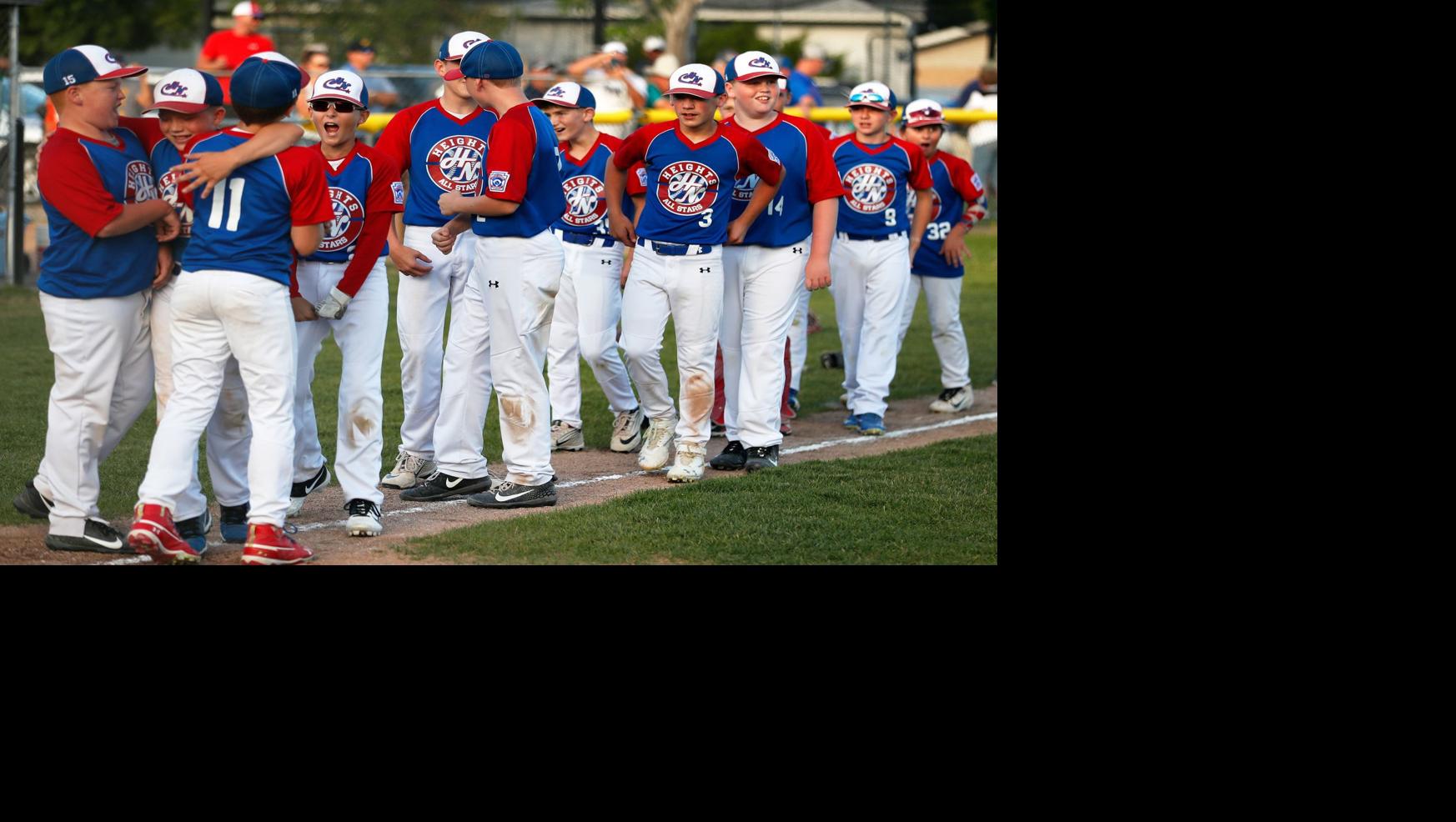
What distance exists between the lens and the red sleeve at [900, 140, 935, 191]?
31.7ft

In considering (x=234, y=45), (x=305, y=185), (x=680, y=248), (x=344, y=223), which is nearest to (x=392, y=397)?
(x=680, y=248)

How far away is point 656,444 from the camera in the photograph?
27.4ft

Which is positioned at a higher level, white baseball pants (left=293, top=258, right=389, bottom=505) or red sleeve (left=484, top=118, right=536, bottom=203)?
red sleeve (left=484, top=118, right=536, bottom=203)

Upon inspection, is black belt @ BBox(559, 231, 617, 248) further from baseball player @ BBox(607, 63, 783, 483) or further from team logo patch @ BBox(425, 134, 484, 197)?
team logo patch @ BBox(425, 134, 484, 197)

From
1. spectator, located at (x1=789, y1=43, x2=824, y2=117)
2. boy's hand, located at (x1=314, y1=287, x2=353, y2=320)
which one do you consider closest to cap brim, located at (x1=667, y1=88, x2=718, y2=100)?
boy's hand, located at (x1=314, y1=287, x2=353, y2=320)

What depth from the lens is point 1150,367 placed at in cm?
601

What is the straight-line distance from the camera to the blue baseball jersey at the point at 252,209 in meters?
5.94

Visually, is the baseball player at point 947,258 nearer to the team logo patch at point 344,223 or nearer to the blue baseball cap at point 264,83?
the team logo patch at point 344,223

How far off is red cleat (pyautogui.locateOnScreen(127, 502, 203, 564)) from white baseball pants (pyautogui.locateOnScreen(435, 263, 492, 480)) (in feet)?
5.42

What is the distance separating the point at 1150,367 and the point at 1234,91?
3.37 ft

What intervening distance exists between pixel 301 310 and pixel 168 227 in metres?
0.58

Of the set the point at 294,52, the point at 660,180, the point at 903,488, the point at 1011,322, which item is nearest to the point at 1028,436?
the point at 1011,322

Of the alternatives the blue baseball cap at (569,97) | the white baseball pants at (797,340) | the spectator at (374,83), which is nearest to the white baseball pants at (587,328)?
the blue baseball cap at (569,97)

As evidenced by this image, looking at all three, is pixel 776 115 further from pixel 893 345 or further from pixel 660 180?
pixel 893 345
